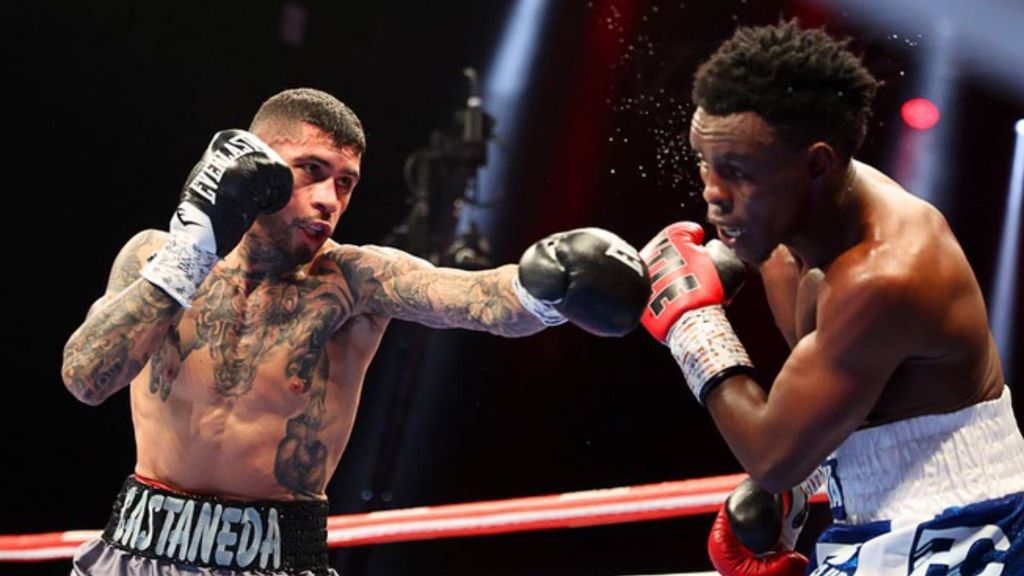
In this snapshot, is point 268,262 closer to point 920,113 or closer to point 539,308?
point 539,308

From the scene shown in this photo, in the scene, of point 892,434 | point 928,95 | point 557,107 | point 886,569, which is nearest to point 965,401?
point 892,434

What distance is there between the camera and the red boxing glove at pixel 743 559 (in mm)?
2189

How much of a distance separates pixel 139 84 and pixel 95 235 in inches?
25.2

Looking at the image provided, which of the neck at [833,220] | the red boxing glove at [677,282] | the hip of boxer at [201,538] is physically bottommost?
the hip of boxer at [201,538]

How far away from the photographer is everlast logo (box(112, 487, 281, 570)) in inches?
82.7

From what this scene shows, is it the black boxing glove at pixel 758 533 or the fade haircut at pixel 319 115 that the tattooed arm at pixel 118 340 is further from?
the black boxing glove at pixel 758 533

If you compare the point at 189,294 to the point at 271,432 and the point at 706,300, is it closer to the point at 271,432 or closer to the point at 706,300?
the point at 271,432

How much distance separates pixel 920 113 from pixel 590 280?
268 centimetres

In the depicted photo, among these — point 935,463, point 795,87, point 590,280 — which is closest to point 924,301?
point 935,463

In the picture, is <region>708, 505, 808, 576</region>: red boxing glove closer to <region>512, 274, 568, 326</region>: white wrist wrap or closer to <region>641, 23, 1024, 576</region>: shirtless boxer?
<region>641, 23, 1024, 576</region>: shirtless boxer

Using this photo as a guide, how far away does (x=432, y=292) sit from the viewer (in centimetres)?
220

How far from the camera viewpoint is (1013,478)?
1807 millimetres

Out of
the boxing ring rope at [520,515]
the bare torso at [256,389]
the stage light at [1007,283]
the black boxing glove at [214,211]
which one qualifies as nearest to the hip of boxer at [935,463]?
the bare torso at [256,389]

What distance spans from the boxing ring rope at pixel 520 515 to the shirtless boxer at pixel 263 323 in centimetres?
135
